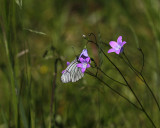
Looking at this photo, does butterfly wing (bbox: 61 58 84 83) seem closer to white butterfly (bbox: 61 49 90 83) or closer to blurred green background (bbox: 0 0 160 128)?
white butterfly (bbox: 61 49 90 83)

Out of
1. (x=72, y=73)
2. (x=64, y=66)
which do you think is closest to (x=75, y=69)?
(x=72, y=73)

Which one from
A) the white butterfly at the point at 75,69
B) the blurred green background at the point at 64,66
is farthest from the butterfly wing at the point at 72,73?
the blurred green background at the point at 64,66

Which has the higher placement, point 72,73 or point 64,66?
point 64,66

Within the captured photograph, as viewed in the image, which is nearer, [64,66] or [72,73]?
[72,73]

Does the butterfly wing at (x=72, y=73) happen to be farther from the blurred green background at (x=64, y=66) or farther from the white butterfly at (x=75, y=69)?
the blurred green background at (x=64, y=66)

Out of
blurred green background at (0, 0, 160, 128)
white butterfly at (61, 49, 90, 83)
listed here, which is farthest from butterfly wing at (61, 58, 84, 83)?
blurred green background at (0, 0, 160, 128)

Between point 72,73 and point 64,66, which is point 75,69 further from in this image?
point 64,66
